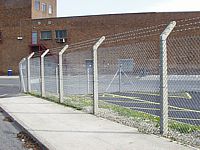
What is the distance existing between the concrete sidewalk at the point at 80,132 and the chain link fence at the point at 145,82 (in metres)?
0.45

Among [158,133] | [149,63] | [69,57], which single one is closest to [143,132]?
[158,133]

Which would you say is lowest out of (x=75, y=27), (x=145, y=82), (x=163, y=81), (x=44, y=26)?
(x=145, y=82)

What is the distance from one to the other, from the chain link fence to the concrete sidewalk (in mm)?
449

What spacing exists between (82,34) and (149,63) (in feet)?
139

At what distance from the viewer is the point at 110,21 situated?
178 feet

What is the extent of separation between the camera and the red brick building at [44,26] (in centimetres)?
5340

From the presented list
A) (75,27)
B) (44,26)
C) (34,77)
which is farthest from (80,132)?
(44,26)

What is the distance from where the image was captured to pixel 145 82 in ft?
44.5

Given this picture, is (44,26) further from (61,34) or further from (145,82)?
(145,82)

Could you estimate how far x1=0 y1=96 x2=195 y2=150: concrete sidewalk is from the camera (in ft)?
25.0

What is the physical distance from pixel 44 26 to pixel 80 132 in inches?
1950

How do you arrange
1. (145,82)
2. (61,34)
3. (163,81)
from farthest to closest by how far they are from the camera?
(61,34), (145,82), (163,81)

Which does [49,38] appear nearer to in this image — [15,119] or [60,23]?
[60,23]

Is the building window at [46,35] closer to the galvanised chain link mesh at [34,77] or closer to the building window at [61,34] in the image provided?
the building window at [61,34]
